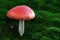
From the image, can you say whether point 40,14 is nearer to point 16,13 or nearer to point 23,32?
point 23,32

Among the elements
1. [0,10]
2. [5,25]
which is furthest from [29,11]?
[0,10]

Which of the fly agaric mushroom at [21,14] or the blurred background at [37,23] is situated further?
the blurred background at [37,23]

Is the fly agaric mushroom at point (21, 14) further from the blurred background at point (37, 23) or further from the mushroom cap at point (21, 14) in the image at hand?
the blurred background at point (37, 23)

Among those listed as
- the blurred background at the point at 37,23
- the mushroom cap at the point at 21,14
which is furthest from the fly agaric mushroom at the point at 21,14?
the blurred background at the point at 37,23

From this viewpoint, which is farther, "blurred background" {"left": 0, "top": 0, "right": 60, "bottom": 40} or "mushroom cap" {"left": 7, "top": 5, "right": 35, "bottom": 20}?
"blurred background" {"left": 0, "top": 0, "right": 60, "bottom": 40}

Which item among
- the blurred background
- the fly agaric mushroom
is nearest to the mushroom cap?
the fly agaric mushroom

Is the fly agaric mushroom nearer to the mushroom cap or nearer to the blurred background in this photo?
the mushroom cap

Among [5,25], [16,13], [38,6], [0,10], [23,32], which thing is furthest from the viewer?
[38,6]

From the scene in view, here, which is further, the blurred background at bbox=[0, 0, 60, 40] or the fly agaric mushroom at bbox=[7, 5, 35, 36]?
the blurred background at bbox=[0, 0, 60, 40]
